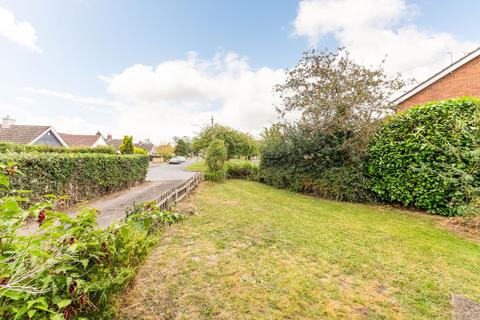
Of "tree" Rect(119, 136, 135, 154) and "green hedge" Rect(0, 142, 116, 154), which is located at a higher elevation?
"tree" Rect(119, 136, 135, 154)

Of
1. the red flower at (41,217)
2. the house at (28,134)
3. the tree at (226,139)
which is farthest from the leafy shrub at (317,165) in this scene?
the house at (28,134)

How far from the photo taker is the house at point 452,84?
9664 millimetres

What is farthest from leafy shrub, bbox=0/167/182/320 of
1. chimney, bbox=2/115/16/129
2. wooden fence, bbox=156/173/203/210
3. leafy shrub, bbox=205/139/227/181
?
chimney, bbox=2/115/16/129

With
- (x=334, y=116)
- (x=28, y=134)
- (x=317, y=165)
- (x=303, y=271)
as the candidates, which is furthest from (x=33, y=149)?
(x=334, y=116)

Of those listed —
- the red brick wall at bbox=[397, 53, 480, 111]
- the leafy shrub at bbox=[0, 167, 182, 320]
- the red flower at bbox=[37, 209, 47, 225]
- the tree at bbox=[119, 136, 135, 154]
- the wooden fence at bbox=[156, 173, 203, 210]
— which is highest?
the red brick wall at bbox=[397, 53, 480, 111]

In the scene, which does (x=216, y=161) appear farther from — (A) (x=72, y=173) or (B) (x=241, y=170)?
(A) (x=72, y=173)

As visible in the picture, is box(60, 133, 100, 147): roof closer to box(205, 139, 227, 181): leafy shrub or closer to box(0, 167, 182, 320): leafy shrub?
box(205, 139, 227, 181): leafy shrub

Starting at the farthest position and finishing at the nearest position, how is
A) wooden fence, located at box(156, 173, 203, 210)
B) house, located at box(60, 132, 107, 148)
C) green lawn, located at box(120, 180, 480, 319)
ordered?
house, located at box(60, 132, 107, 148) → wooden fence, located at box(156, 173, 203, 210) → green lawn, located at box(120, 180, 480, 319)

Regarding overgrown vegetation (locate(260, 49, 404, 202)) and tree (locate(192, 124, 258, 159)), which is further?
tree (locate(192, 124, 258, 159))

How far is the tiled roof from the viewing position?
20156 millimetres

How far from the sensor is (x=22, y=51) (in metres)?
6.88

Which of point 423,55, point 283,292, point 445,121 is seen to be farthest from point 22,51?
point 423,55

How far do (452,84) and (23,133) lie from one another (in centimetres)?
3400

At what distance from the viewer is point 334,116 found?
337 inches
